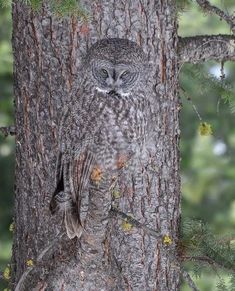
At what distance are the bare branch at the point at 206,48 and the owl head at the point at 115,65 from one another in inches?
24.7

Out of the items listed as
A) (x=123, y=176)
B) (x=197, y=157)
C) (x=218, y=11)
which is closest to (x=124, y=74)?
(x=123, y=176)

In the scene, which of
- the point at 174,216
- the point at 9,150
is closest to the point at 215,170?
the point at 9,150

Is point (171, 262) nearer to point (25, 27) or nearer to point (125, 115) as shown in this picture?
point (125, 115)

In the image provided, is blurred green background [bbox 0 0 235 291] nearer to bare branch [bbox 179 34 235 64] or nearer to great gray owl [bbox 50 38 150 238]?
bare branch [bbox 179 34 235 64]

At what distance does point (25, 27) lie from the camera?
4.04 meters

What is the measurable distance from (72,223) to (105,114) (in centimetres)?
55

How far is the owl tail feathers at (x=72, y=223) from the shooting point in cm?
381

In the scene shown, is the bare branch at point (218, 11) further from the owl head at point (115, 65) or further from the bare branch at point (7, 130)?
the bare branch at point (7, 130)

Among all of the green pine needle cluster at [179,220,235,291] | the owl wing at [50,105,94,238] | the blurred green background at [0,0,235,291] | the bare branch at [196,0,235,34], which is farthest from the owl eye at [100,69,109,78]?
the blurred green background at [0,0,235,291]

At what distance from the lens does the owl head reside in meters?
3.50

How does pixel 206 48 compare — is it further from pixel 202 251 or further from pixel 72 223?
pixel 72 223

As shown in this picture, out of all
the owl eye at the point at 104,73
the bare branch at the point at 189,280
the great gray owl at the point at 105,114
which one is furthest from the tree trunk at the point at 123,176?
the owl eye at the point at 104,73

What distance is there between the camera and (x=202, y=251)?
423cm

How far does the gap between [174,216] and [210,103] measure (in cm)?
430
